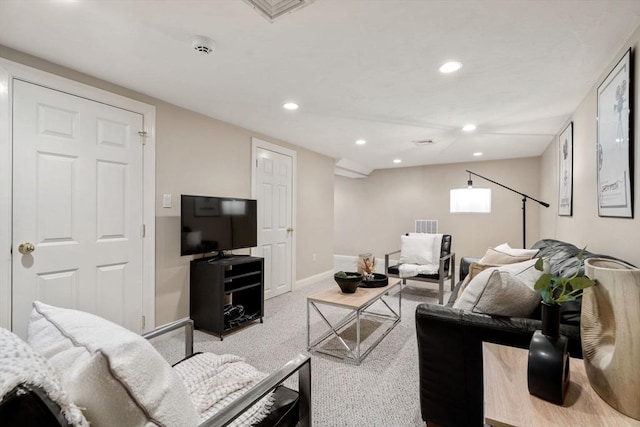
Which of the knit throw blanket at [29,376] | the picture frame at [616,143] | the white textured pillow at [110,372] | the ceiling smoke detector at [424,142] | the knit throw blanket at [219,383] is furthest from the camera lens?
the ceiling smoke detector at [424,142]

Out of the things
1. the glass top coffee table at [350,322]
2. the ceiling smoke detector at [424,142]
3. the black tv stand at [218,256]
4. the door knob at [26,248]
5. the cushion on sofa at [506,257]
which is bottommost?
the glass top coffee table at [350,322]

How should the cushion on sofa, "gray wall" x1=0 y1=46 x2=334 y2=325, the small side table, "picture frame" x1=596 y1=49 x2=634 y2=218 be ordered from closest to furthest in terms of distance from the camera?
the small side table → "picture frame" x1=596 y1=49 x2=634 y2=218 → the cushion on sofa → "gray wall" x1=0 y1=46 x2=334 y2=325

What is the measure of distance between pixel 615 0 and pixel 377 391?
2.53m

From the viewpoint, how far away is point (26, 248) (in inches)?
81.4

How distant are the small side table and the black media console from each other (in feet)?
7.81

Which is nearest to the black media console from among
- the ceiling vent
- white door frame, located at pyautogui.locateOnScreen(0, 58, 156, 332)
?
white door frame, located at pyautogui.locateOnScreen(0, 58, 156, 332)

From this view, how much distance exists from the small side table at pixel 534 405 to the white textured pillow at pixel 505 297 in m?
0.39

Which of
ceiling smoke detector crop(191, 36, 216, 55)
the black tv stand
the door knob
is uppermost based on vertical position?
ceiling smoke detector crop(191, 36, 216, 55)

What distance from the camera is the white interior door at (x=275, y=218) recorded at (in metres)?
4.04

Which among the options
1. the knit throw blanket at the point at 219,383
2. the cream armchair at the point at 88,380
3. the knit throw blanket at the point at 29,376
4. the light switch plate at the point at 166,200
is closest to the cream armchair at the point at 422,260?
the light switch plate at the point at 166,200

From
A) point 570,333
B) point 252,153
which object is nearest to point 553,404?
point 570,333

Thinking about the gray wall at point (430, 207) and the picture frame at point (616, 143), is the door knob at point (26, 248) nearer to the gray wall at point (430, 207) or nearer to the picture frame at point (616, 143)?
the picture frame at point (616, 143)

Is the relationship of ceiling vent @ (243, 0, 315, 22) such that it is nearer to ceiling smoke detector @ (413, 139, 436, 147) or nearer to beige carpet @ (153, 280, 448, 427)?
beige carpet @ (153, 280, 448, 427)

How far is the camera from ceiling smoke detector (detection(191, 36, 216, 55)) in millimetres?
1847
